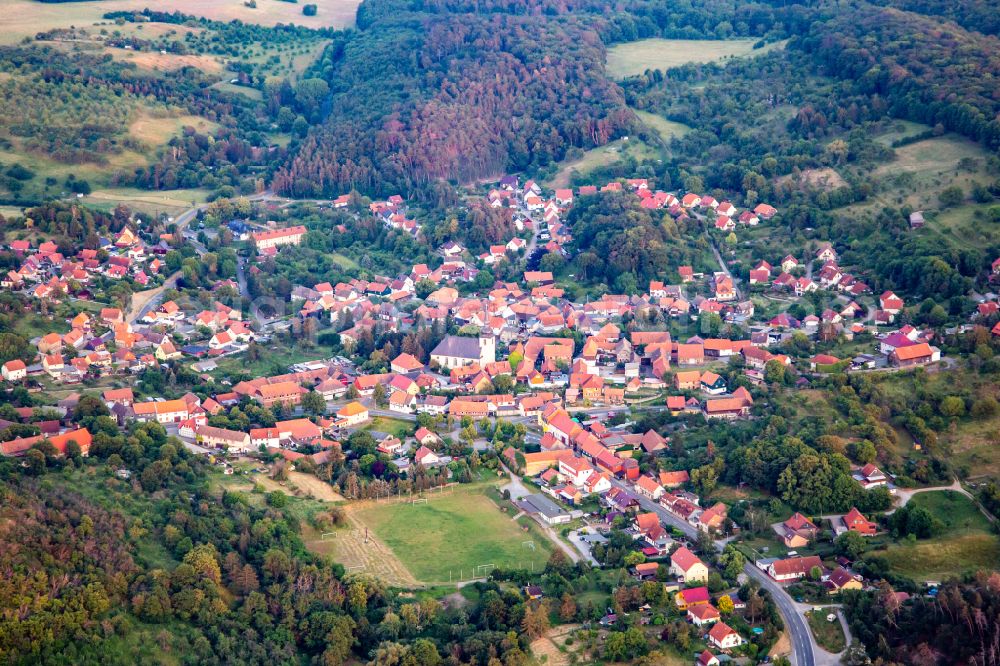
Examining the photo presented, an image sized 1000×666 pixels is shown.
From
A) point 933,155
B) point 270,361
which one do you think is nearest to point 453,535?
point 270,361

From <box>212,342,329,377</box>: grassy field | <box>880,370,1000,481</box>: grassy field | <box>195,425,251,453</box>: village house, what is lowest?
<box>212,342,329,377</box>: grassy field

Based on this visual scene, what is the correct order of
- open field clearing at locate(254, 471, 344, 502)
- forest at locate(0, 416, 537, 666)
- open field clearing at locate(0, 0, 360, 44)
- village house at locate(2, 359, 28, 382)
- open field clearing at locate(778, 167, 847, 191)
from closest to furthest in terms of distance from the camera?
forest at locate(0, 416, 537, 666) < open field clearing at locate(254, 471, 344, 502) < village house at locate(2, 359, 28, 382) < open field clearing at locate(778, 167, 847, 191) < open field clearing at locate(0, 0, 360, 44)

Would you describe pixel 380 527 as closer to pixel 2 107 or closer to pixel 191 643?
pixel 191 643

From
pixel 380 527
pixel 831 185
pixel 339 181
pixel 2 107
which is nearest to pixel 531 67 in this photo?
pixel 339 181

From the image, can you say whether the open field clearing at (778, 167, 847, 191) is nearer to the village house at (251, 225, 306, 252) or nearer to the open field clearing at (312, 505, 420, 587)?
the village house at (251, 225, 306, 252)

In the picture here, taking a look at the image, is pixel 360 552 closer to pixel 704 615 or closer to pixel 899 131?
pixel 704 615

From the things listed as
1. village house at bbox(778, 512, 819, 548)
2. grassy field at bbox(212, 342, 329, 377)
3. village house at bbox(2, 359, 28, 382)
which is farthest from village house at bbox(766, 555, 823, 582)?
village house at bbox(2, 359, 28, 382)

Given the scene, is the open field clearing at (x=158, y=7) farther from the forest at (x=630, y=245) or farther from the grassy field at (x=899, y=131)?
the grassy field at (x=899, y=131)
